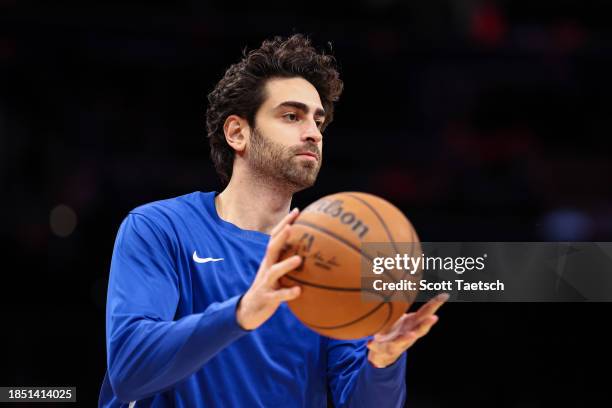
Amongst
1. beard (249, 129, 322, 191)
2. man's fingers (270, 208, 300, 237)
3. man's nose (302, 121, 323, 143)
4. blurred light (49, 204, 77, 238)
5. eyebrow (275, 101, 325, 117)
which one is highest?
blurred light (49, 204, 77, 238)

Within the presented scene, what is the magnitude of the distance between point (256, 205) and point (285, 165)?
0.25 metres

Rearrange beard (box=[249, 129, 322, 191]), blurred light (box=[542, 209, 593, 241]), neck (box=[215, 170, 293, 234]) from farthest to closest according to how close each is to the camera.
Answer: blurred light (box=[542, 209, 593, 241])
neck (box=[215, 170, 293, 234])
beard (box=[249, 129, 322, 191])

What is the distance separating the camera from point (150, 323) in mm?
2613

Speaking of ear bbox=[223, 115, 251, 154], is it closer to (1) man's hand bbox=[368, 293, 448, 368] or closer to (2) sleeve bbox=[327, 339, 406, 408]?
(2) sleeve bbox=[327, 339, 406, 408]

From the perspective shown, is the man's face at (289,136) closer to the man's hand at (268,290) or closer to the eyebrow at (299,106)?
the eyebrow at (299,106)

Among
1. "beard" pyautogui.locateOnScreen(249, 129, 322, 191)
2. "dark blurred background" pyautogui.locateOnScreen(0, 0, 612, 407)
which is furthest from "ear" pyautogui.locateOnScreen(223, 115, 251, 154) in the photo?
"dark blurred background" pyautogui.locateOnScreen(0, 0, 612, 407)

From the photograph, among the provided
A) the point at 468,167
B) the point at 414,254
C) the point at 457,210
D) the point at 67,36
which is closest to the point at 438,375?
the point at 457,210

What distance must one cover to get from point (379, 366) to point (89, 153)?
547cm

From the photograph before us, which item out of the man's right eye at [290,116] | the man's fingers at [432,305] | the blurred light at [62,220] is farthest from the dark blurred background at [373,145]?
the man's fingers at [432,305]

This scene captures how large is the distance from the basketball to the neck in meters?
0.82

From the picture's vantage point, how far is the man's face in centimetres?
329

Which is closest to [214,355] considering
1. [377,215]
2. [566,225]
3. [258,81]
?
[377,215]

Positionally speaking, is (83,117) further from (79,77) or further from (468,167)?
(468,167)

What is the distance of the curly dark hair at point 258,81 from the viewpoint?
364 cm
